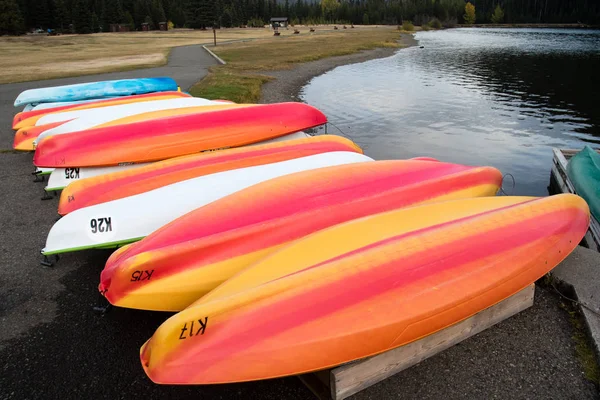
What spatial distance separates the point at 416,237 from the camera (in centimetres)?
412

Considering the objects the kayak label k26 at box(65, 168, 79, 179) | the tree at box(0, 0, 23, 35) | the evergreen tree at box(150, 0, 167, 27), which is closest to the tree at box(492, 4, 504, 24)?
the evergreen tree at box(150, 0, 167, 27)

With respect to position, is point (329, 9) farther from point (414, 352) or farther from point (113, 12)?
point (414, 352)

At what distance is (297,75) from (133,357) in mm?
24731

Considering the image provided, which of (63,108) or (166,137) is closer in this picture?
(166,137)

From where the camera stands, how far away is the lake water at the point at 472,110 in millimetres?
13531

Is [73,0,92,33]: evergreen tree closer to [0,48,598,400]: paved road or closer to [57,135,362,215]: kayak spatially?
[57,135,362,215]: kayak

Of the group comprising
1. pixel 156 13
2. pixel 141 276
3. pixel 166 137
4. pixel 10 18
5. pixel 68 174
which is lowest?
pixel 68 174

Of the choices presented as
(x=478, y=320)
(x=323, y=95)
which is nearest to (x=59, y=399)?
(x=478, y=320)

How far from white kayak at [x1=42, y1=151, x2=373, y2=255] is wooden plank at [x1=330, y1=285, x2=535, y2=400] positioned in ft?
10.2

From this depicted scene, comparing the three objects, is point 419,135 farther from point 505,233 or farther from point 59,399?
point 59,399

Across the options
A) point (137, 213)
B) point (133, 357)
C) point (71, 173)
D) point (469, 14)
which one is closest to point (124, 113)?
point (71, 173)

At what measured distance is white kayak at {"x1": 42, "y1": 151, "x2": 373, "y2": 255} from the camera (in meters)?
5.16

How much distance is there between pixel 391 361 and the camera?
3.49 meters

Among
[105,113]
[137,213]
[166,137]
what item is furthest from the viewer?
[105,113]
